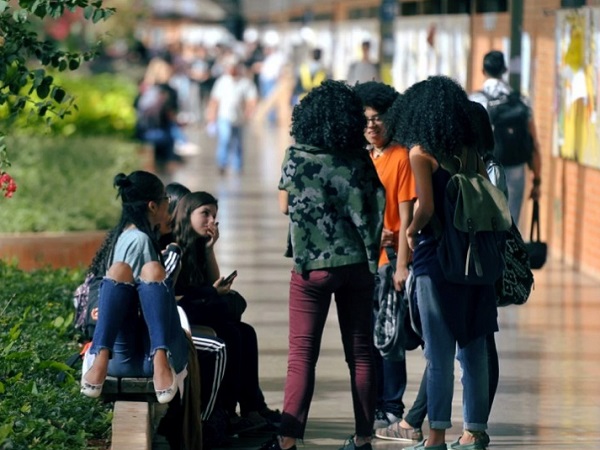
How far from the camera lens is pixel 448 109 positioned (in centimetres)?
697

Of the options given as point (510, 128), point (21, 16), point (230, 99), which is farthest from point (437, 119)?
point (230, 99)

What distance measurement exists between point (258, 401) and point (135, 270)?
124 centimetres

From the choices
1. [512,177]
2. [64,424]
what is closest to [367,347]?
[64,424]

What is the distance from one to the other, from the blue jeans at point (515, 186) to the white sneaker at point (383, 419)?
475cm

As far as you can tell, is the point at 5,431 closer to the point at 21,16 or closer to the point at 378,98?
the point at 21,16

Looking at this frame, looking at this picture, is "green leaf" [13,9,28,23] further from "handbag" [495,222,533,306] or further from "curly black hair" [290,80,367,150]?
"handbag" [495,222,533,306]

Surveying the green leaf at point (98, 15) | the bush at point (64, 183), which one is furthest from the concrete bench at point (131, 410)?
the bush at point (64, 183)

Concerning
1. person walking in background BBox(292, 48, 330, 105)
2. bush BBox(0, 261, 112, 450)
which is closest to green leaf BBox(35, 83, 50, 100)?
bush BBox(0, 261, 112, 450)

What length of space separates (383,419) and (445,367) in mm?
890

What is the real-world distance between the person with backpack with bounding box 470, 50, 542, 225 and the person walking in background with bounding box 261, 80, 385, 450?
16.6ft

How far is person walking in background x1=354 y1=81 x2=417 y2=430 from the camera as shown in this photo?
765 cm

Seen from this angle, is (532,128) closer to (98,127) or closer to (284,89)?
(98,127)

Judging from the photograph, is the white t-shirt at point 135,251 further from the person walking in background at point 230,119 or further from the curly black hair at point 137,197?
the person walking in background at point 230,119

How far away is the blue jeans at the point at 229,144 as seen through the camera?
83.9ft
